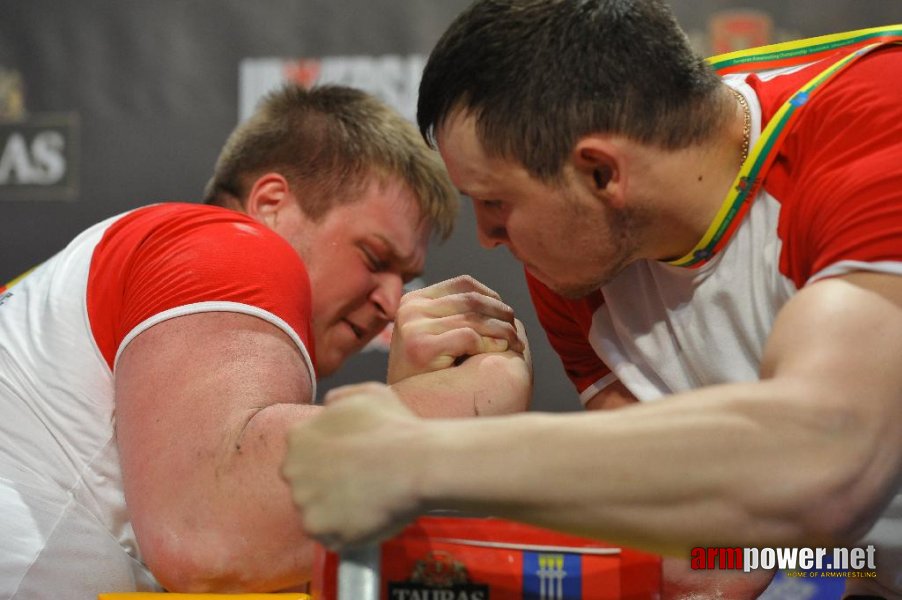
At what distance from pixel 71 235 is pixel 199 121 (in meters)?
0.36

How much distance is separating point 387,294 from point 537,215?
2.09 feet

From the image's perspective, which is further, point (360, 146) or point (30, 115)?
point (30, 115)

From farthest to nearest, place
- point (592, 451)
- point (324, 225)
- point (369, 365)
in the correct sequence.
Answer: point (369, 365), point (324, 225), point (592, 451)

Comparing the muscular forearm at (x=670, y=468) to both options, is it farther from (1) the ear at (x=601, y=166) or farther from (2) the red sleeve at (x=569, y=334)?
(2) the red sleeve at (x=569, y=334)

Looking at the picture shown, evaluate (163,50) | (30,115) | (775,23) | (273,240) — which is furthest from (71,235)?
(775,23)

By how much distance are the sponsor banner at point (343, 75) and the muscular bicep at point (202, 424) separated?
42.8 inches

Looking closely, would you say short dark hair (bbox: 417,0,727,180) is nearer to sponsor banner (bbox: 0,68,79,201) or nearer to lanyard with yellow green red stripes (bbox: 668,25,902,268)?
lanyard with yellow green red stripes (bbox: 668,25,902,268)

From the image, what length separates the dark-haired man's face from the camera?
0.88m

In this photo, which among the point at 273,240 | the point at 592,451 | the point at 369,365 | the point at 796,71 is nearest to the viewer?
the point at 592,451

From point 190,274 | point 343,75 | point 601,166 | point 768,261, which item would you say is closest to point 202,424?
point 190,274

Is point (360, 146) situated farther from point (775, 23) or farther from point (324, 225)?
point (775, 23)

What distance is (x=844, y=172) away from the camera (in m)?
0.76

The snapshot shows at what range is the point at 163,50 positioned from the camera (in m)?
2.05

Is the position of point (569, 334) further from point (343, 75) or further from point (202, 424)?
point (343, 75)
